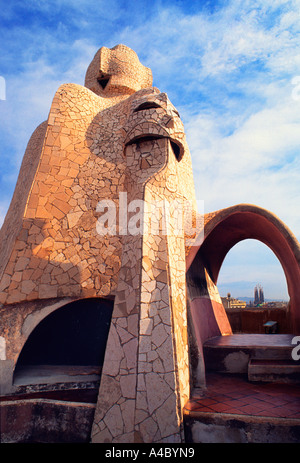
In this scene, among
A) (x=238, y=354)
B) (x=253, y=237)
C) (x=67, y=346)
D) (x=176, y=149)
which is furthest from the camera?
(x=253, y=237)

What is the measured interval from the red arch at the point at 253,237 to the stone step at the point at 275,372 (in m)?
1.85

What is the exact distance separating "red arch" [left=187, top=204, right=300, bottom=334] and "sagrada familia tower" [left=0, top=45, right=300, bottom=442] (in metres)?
0.05

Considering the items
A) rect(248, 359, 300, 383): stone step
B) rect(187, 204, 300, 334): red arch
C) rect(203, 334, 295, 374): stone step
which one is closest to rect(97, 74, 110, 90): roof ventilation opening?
rect(187, 204, 300, 334): red arch

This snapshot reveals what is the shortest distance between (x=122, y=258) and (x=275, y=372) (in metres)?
3.29

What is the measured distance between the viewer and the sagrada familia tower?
3.69 m

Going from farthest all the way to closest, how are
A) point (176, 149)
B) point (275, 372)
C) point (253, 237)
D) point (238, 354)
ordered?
point (253, 237), point (176, 149), point (238, 354), point (275, 372)

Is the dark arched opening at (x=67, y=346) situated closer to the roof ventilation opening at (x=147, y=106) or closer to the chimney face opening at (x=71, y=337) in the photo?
the chimney face opening at (x=71, y=337)

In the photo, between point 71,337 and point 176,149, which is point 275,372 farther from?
point 71,337

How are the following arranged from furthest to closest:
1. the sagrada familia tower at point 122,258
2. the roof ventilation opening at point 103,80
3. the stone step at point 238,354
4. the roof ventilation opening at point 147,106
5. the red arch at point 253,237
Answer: the roof ventilation opening at point 103,80 < the red arch at point 253,237 < the roof ventilation opening at point 147,106 < the stone step at point 238,354 < the sagrada familia tower at point 122,258

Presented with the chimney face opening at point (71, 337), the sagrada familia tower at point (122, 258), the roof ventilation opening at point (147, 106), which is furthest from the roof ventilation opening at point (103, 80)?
the chimney face opening at point (71, 337)

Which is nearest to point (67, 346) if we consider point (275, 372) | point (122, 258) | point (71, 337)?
point (71, 337)

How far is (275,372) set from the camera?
4.94 m

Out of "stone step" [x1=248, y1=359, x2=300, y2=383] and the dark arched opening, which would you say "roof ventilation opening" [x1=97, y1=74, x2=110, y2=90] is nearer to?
the dark arched opening

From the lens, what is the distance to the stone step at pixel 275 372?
486 cm
